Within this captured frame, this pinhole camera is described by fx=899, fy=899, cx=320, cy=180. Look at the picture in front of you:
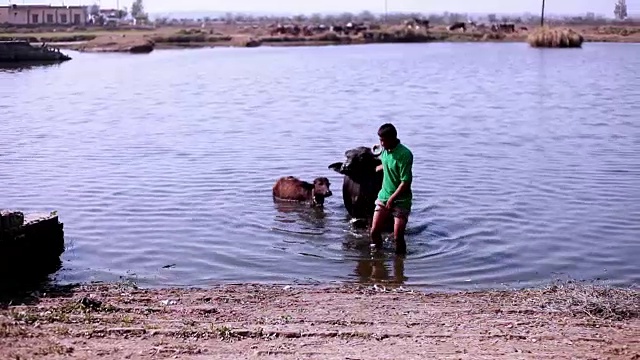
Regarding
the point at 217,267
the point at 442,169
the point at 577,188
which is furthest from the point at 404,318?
the point at 442,169

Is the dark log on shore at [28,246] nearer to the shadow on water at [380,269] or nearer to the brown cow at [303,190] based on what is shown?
the shadow on water at [380,269]

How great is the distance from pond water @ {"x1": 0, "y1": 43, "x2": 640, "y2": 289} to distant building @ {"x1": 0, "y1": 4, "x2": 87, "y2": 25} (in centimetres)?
8735

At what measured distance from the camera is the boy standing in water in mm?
9383

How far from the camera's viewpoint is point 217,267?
32.5 feet

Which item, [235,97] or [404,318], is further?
[235,97]

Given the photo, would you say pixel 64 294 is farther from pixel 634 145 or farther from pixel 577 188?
pixel 634 145

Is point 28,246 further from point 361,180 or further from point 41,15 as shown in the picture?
point 41,15

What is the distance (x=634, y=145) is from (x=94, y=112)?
15.8 metres

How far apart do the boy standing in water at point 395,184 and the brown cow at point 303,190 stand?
2.45 meters

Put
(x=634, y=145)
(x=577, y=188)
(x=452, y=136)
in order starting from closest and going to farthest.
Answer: (x=577, y=188), (x=634, y=145), (x=452, y=136)

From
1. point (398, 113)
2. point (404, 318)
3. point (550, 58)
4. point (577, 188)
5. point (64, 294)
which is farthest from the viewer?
point (550, 58)

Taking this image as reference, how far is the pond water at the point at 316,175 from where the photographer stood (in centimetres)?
1005

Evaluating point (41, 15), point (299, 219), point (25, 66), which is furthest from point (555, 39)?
point (41, 15)

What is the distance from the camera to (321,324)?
700cm
